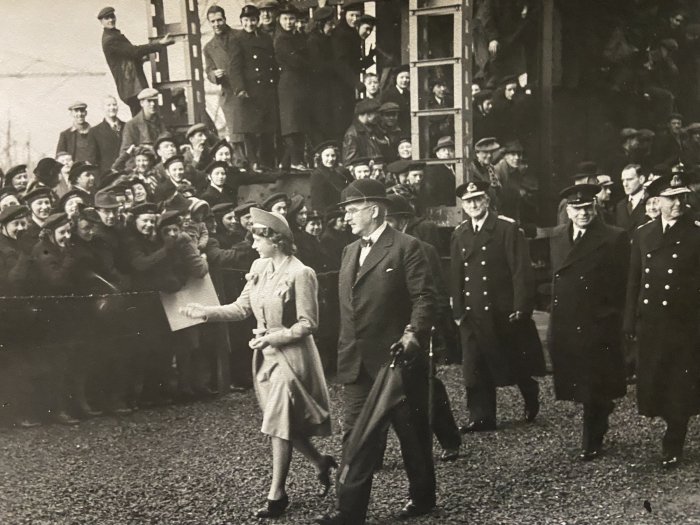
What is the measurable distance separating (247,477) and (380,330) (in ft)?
3.78

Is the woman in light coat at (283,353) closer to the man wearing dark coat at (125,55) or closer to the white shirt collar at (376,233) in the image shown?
the white shirt collar at (376,233)

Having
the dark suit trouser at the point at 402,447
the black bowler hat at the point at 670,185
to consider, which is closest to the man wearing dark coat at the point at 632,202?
the black bowler hat at the point at 670,185

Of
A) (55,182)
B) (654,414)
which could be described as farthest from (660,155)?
(55,182)

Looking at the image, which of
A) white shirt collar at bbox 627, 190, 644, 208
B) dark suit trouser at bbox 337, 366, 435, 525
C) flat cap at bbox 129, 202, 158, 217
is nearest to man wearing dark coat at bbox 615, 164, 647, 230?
white shirt collar at bbox 627, 190, 644, 208

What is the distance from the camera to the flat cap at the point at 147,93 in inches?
201

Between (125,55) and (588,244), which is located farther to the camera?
(588,244)

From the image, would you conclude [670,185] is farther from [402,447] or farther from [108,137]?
[108,137]

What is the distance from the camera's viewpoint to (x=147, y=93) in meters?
5.11

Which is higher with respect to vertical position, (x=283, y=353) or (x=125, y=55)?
(x=125, y=55)

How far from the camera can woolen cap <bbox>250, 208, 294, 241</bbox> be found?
458 cm

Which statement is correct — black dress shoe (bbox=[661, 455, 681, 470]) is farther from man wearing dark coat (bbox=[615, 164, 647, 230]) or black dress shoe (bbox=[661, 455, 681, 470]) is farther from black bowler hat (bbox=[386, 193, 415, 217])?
black bowler hat (bbox=[386, 193, 415, 217])

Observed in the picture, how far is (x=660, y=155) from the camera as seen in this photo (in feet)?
17.8

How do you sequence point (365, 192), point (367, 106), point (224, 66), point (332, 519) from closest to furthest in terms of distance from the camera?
point (332, 519)
point (365, 192)
point (224, 66)
point (367, 106)

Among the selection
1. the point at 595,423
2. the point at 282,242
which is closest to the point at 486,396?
the point at 595,423
